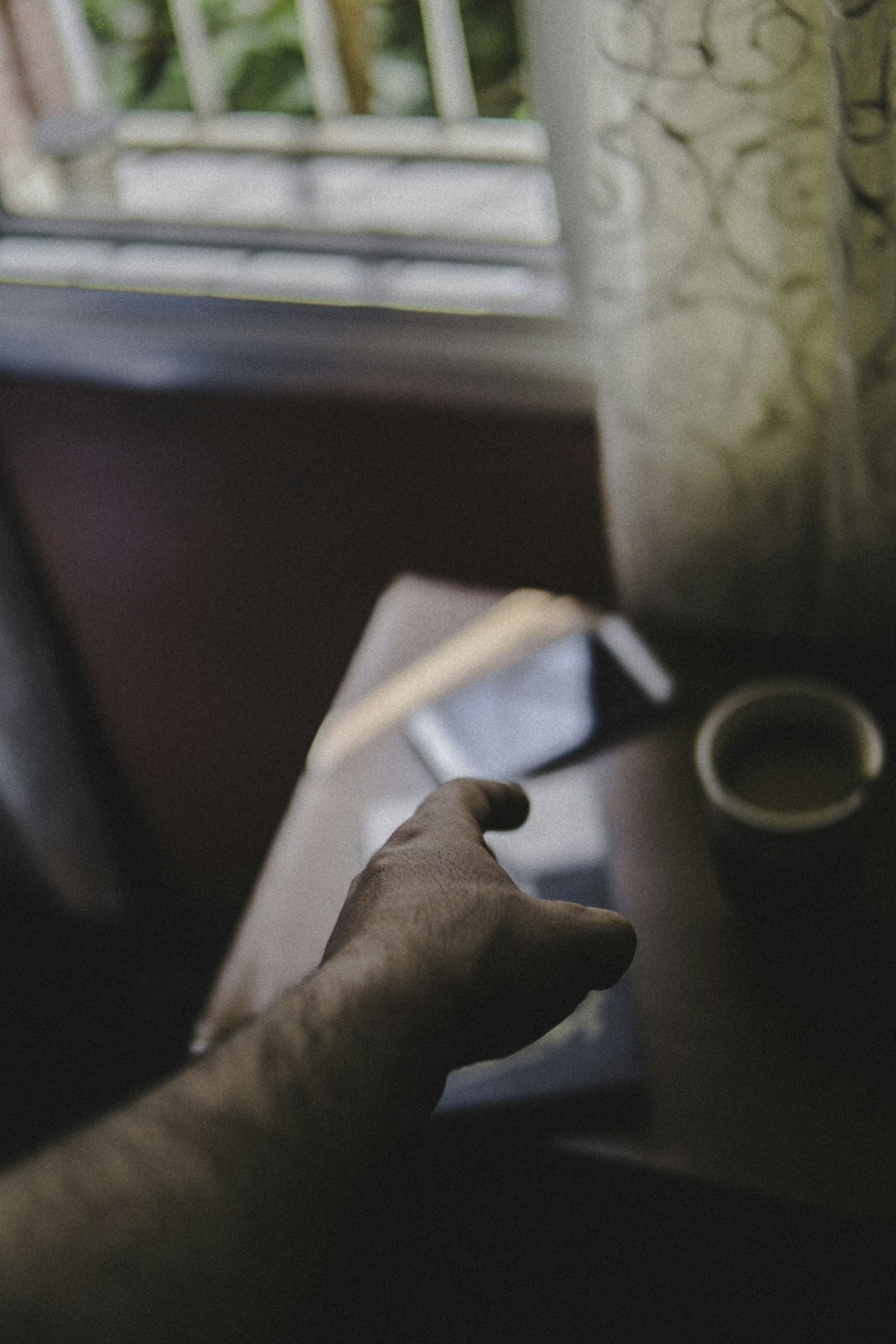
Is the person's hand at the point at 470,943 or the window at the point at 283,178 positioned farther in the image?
the window at the point at 283,178

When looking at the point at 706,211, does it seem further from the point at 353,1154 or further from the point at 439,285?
the point at 353,1154

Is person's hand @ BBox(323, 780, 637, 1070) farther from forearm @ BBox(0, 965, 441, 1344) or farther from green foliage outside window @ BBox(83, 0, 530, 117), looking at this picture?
green foliage outside window @ BBox(83, 0, 530, 117)

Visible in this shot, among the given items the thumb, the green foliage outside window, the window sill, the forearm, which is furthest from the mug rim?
the green foliage outside window

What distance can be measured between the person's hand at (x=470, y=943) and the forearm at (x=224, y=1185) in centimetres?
2

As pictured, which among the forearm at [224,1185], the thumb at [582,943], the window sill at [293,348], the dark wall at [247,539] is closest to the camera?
the forearm at [224,1185]

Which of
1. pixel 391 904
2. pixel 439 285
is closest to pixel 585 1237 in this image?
pixel 391 904

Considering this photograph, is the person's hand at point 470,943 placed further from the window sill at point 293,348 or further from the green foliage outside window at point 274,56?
the green foliage outside window at point 274,56

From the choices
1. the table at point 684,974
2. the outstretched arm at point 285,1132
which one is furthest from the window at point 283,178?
the outstretched arm at point 285,1132

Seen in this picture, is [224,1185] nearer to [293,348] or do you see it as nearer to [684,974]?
[684,974]

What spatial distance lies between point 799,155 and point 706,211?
0.06m

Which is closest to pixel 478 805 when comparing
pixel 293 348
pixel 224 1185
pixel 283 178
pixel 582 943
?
pixel 582 943

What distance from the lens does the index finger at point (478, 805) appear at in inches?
20.0

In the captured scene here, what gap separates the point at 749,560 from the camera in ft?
2.85

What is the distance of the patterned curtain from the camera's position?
0.61 meters
